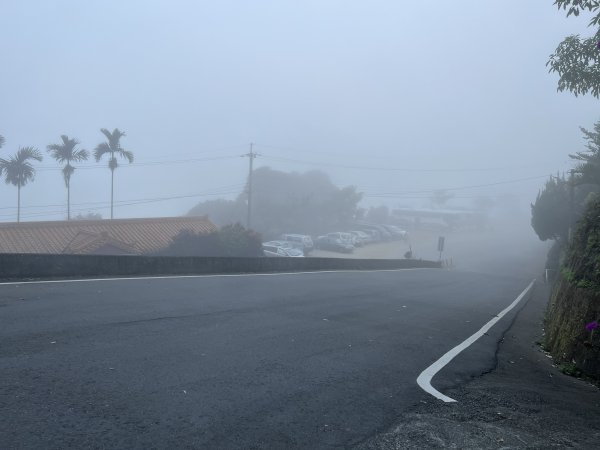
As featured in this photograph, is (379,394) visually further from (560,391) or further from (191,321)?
(191,321)

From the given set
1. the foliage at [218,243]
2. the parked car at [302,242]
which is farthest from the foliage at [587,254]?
the parked car at [302,242]

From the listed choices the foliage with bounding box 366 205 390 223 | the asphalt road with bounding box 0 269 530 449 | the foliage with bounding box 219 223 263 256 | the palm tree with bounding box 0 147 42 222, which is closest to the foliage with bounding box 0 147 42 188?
the palm tree with bounding box 0 147 42 222

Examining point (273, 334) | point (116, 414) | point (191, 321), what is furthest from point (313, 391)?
point (191, 321)

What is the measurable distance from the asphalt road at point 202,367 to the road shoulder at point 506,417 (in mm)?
252

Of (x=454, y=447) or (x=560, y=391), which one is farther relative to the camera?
(x=560, y=391)

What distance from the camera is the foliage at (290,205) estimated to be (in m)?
78.9

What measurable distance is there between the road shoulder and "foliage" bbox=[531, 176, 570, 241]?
45504 mm

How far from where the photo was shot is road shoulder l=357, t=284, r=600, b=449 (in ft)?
16.4

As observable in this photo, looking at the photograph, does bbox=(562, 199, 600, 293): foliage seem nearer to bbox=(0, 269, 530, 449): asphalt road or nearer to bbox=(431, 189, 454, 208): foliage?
bbox=(0, 269, 530, 449): asphalt road

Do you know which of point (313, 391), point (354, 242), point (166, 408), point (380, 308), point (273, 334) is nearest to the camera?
point (166, 408)

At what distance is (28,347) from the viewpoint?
6.82 meters

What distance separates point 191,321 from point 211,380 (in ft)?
10.7

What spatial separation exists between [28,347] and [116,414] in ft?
7.99

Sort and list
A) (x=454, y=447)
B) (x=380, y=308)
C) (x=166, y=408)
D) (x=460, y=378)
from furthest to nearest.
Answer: (x=380, y=308), (x=460, y=378), (x=166, y=408), (x=454, y=447)
